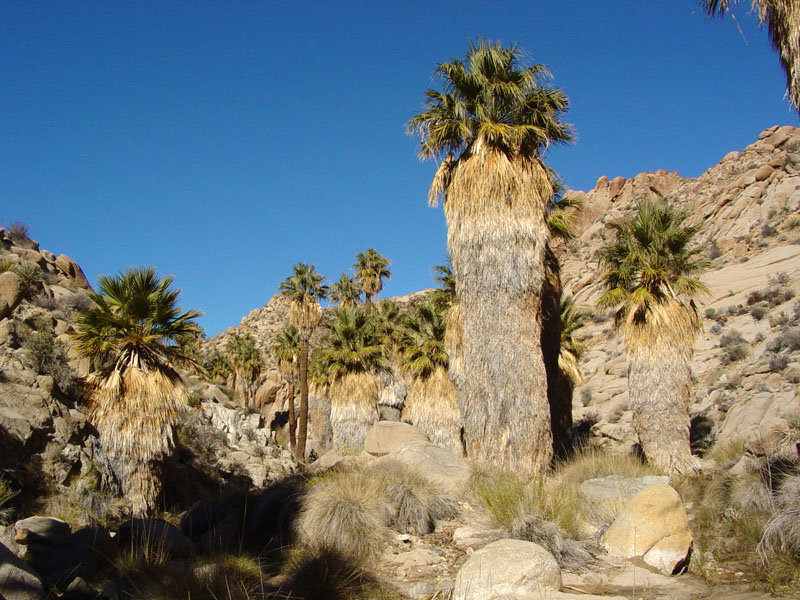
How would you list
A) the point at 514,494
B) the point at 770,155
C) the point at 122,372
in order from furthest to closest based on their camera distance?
1. the point at 770,155
2. the point at 122,372
3. the point at 514,494

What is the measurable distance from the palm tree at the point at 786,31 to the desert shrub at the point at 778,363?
796 inches

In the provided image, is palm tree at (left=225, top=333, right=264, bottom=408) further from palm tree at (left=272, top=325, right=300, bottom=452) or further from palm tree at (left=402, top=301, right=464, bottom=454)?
palm tree at (left=402, top=301, right=464, bottom=454)

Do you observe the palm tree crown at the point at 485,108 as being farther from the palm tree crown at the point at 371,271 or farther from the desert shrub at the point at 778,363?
the palm tree crown at the point at 371,271

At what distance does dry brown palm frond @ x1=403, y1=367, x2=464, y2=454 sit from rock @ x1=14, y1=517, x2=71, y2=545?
17839mm

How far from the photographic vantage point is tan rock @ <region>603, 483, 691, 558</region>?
7.46 metres

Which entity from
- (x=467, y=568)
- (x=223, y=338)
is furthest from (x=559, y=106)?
(x=223, y=338)

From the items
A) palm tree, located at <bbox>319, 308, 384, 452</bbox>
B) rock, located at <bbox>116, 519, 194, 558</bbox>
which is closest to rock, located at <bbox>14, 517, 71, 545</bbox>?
rock, located at <bbox>116, 519, 194, 558</bbox>

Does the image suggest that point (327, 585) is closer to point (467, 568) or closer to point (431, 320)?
point (467, 568)

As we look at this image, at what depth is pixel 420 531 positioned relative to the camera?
9.39 meters

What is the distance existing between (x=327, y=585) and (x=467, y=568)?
1.68 metres

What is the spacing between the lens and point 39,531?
833cm

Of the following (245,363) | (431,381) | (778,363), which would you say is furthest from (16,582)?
(245,363)

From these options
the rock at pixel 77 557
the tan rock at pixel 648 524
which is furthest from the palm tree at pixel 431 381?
the rock at pixel 77 557

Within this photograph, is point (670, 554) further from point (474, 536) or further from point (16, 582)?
point (16, 582)
